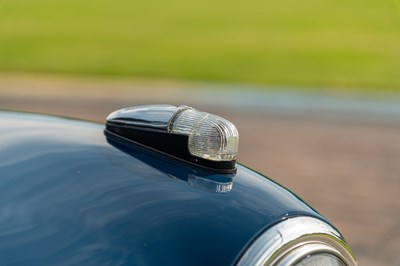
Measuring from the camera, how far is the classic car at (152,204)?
70.0 inches

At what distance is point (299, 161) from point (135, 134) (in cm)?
536

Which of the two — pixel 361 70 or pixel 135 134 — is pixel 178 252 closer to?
pixel 135 134

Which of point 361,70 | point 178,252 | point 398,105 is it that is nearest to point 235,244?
point 178,252

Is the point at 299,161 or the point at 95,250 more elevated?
the point at 95,250

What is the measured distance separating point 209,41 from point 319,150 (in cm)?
972

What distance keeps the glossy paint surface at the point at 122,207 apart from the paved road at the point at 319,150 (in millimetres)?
3015

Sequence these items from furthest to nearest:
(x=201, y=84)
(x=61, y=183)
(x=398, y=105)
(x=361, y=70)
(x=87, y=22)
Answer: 1. (x=87, y=22)
2. (x=361, y=70)
3. (x=201, y=84)
4. (x=398, y=105)
5. (x=61, y=183)

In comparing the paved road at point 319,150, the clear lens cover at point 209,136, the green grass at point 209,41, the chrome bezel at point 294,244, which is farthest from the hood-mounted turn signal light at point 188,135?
the green grass at point 209,41

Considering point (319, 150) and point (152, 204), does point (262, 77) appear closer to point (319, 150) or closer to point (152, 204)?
point (319, 150)

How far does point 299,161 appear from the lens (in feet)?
24.7

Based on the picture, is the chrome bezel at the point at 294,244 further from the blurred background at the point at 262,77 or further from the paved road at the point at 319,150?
the blurred background at the point at 262,77

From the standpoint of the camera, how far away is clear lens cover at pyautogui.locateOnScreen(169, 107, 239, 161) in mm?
2098

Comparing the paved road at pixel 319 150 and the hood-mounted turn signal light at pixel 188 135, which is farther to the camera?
the paved road at pixel 319 150

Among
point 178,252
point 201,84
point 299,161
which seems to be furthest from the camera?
point 201,84
